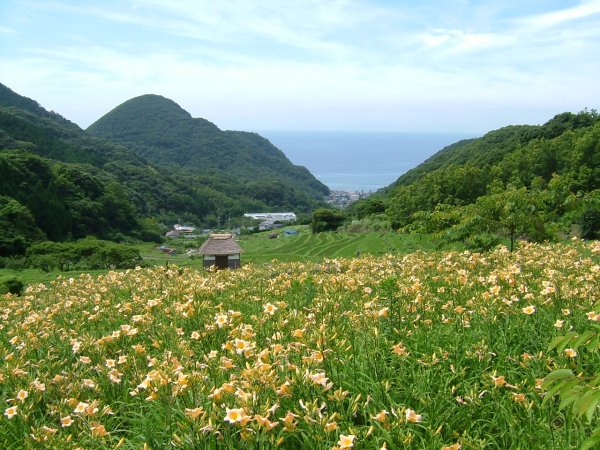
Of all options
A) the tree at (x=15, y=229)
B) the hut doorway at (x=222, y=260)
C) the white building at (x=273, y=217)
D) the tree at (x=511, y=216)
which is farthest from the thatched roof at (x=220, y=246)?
the white building at (x=273, y=217)

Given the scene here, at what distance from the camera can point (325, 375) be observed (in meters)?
2.87

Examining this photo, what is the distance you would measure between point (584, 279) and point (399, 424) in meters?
3.00

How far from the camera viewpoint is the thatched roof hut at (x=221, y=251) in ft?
105

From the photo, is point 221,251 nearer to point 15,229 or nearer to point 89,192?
point 15,229

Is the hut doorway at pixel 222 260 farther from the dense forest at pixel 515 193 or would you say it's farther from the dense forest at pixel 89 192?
the dense forest at pixel 89 192

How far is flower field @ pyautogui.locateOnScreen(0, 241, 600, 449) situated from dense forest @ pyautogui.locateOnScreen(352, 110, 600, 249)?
5943mm

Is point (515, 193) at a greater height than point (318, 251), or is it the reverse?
point (515, 193)

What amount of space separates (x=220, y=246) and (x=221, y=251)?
63 cm

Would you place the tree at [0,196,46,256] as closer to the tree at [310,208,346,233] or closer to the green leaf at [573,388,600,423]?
the tree at [310,208,346,233]

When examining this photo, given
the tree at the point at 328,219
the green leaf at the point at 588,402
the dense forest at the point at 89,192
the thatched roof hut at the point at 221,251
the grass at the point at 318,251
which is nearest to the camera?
the green leaf at the point at 588,402

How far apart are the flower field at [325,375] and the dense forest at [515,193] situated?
234 inches

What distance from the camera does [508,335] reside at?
3.57m

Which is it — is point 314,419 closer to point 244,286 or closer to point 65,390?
point 65,390

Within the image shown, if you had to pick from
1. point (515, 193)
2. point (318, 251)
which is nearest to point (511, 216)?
point (515, 193)
